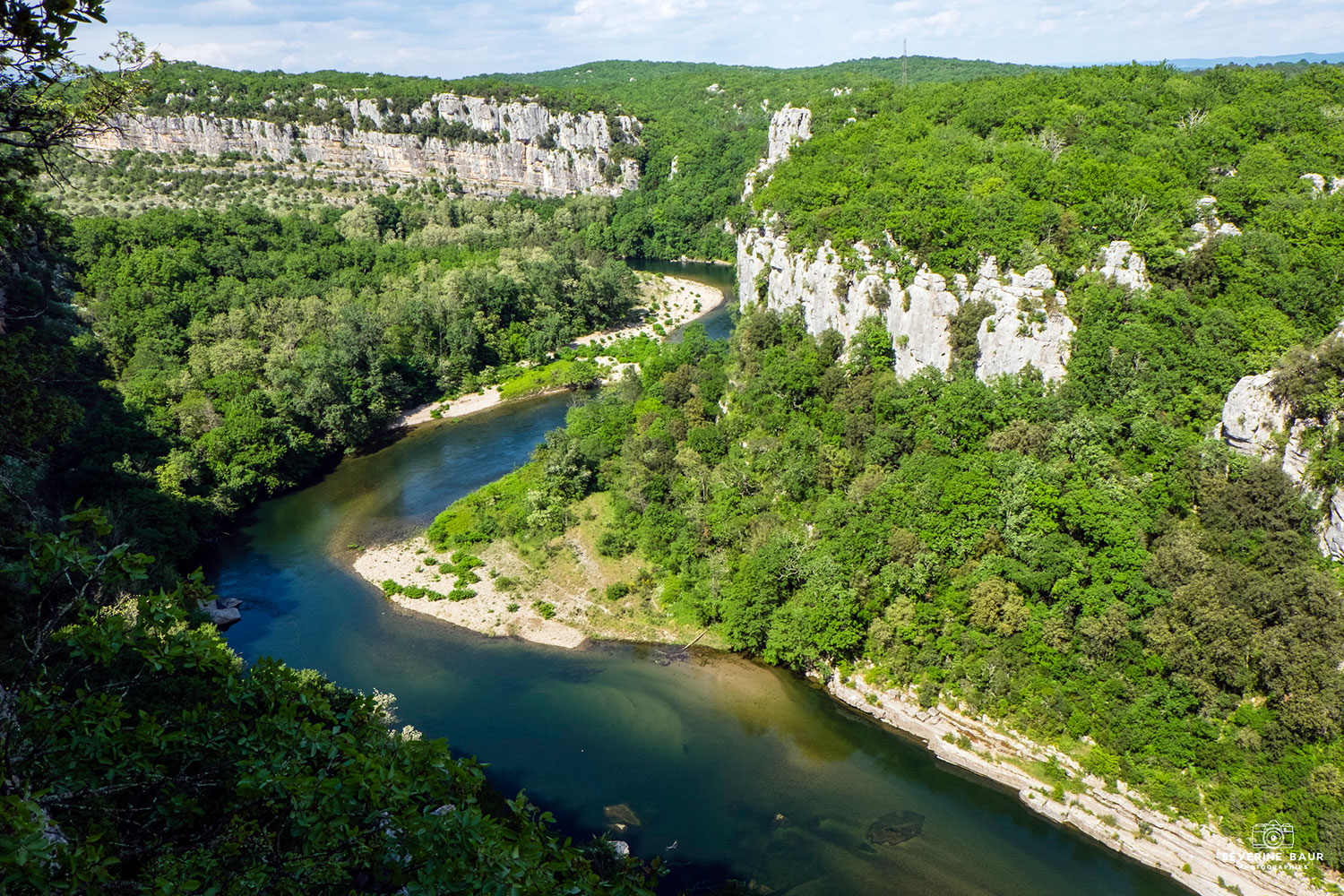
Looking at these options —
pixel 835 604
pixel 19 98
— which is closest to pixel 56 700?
pixel 19 98

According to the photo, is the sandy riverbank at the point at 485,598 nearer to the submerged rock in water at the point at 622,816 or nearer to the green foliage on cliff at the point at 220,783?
the submerged rock in water at the point at 622,816

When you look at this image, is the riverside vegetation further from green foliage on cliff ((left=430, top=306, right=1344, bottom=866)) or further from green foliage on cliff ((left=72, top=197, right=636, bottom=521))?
green foliage on cliff ((left=72, top=197, right=636, bottom=521))

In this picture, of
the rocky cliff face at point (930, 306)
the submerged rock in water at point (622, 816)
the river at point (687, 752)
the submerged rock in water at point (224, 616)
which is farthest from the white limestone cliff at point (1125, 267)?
the submerged rock in water at point (224, 616)

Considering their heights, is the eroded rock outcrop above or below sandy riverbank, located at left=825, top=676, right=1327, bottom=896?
above

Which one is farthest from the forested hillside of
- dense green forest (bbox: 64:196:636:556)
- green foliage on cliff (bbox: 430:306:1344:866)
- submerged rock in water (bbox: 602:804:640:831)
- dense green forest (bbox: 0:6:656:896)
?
dense green forest (bbox: 0:6:656:896)

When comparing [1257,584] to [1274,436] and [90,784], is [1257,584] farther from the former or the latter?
[90,784]
